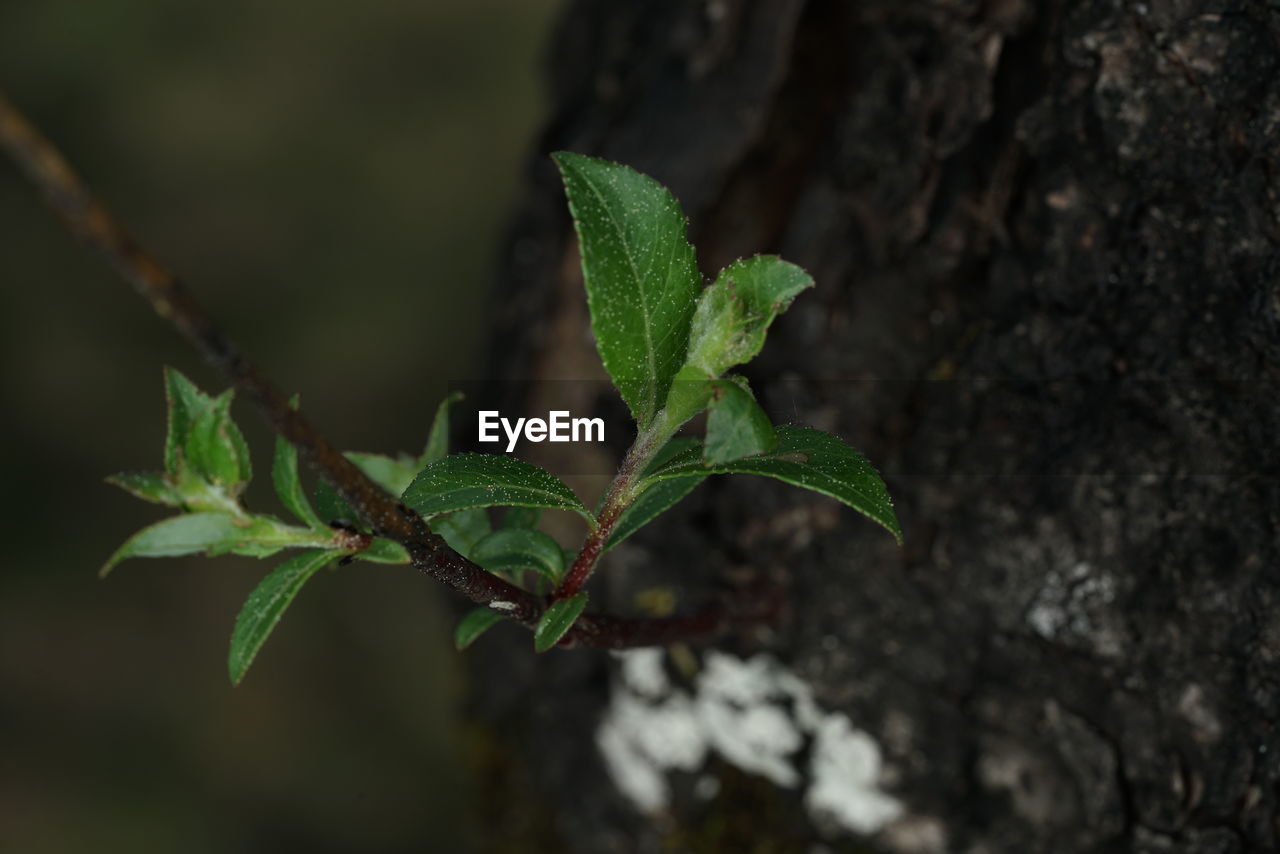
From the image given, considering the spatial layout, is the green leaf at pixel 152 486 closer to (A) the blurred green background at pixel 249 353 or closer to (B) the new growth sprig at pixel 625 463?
(B) the new growth sprig at pixel 625 463

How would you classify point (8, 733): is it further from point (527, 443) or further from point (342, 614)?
point (527, 443)

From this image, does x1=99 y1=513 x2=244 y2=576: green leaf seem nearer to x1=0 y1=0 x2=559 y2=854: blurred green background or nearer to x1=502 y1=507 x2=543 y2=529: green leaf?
x1=502 y1=507 x2=543 y2=529: green leaf

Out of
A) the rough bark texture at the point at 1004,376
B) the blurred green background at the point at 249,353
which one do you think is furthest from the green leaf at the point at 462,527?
the blurred green background at the point at 249,353

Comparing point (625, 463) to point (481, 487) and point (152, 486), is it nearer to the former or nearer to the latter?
point (481, 487)

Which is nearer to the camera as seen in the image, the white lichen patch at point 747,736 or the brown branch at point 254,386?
the brown branch at point 254,386

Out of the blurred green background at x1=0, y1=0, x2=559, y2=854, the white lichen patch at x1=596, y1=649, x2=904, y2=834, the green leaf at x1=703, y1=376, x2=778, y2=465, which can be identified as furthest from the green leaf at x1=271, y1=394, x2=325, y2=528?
the blurred green background at x1=0, y1=0, x2=559, y2=854

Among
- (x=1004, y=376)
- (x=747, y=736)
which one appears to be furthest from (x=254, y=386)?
(x=747, y=736)

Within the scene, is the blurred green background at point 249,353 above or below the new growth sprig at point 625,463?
above
